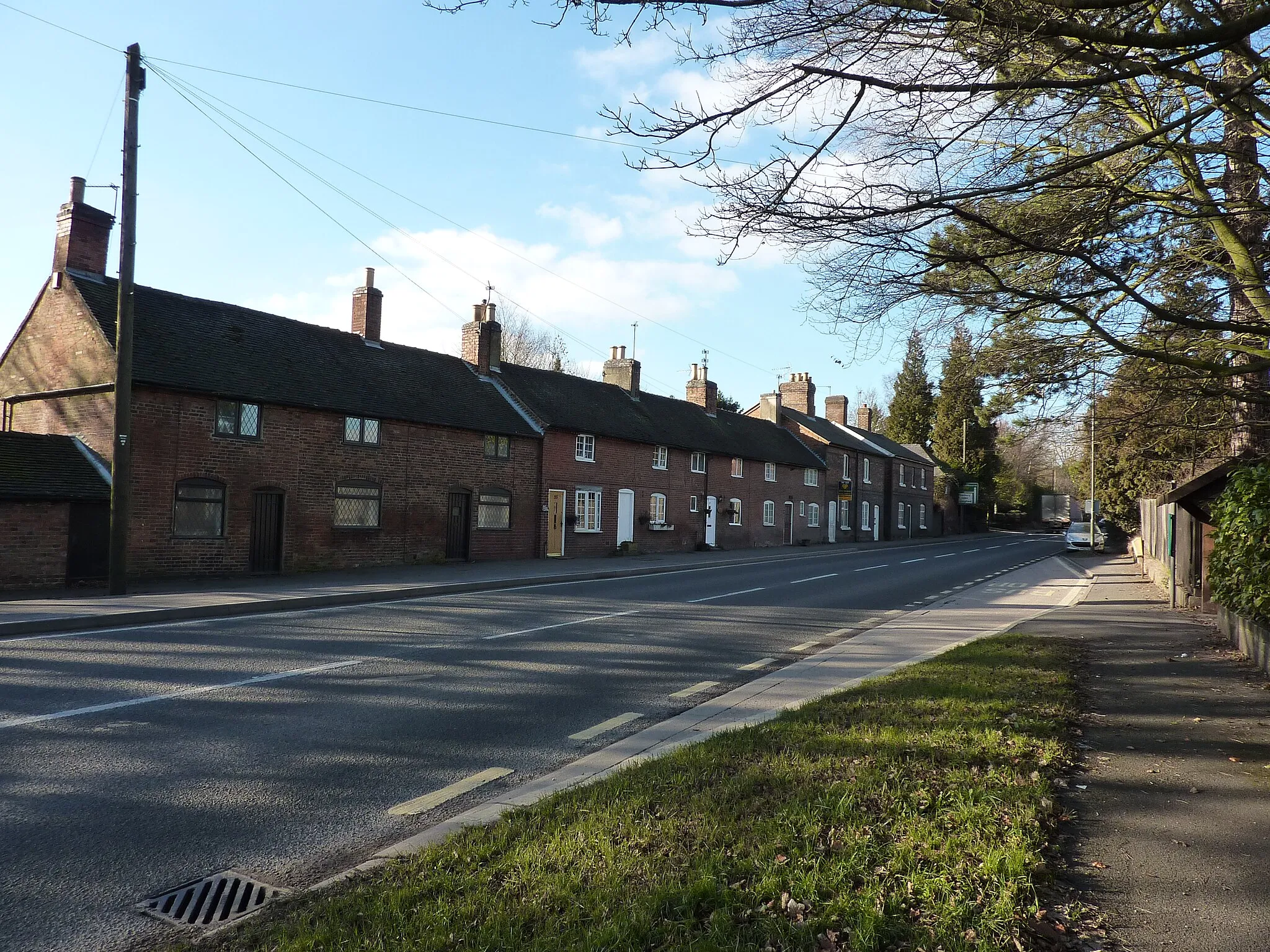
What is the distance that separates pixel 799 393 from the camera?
189 feet

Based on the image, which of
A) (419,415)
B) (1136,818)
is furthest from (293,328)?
(1136,818)

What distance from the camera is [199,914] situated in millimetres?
3906

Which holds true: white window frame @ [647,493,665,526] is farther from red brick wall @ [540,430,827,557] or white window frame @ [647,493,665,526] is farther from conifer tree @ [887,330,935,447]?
conifer tree @ [887,330,935,447]

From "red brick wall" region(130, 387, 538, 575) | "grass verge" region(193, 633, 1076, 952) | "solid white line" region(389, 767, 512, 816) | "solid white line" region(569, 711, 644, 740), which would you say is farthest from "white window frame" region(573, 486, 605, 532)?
"grass verge" region(193, 633, 1076, 952)

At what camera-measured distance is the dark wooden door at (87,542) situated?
17.6 m

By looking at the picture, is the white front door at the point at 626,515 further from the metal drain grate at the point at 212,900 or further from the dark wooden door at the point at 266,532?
the metal drain grate at the point at 212,900

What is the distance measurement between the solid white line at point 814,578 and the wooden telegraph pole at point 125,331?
1524 centimetres

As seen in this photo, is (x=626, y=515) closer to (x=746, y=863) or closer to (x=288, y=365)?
(x=288, y=365)

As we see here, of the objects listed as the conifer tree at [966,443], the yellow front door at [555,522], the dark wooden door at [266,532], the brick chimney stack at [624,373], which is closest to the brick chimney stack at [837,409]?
the conifer tree at [966,443]

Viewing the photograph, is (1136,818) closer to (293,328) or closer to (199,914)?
(199,914)

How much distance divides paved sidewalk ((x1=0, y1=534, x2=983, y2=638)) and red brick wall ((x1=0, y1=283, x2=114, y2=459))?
13.9 ft

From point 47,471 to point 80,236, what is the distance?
252 inches

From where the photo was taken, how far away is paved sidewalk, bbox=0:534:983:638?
1280 cm

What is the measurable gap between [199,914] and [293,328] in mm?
23399
